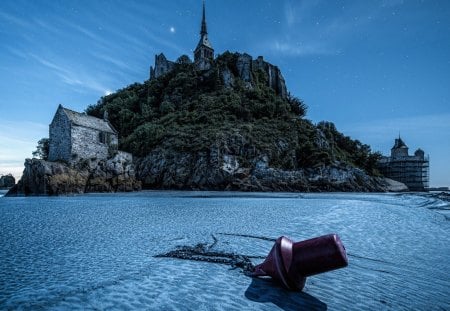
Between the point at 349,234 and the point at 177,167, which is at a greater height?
the point at 177,167

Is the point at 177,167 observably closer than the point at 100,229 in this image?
No

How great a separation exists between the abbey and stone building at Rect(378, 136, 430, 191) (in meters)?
35.5

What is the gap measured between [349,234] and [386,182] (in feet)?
173

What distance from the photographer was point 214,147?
→ 42375 millimetres

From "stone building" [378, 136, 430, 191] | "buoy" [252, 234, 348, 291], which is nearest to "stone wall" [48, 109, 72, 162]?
"buoy" [252, 234, 348, 291]

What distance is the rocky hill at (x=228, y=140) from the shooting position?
135 feet

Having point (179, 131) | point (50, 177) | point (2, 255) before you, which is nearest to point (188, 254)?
point (2, 255)

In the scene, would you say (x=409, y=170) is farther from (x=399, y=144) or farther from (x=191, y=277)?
(x=191, y=277)

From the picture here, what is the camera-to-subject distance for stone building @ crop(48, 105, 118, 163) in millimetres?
35312

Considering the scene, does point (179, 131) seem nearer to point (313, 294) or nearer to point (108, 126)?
point (108, 126)

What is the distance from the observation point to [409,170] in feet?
222

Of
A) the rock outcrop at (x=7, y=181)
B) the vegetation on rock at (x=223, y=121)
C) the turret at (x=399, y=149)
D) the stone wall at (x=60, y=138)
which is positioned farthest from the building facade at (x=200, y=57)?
the turret at (x=399, y=149)

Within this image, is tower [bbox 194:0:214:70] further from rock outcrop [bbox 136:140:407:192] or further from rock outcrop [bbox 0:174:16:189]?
rock outcrop [bbox 0:174:16:189]

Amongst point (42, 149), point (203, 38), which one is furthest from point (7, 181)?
point (203, 38)
